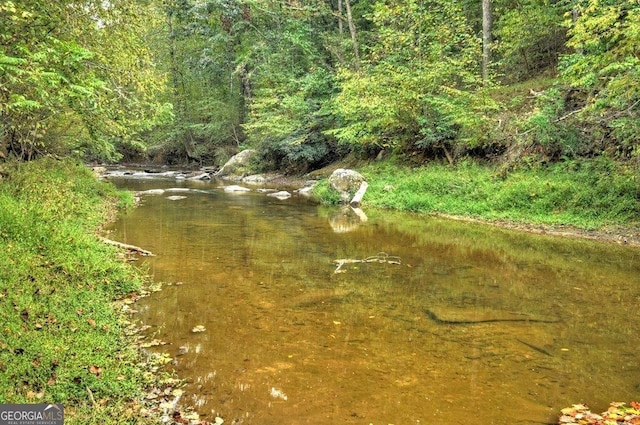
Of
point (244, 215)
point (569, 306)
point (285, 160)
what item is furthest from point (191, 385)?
point (285, 160)

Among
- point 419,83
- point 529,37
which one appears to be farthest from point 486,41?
point 419,83

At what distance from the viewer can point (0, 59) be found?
182 inches

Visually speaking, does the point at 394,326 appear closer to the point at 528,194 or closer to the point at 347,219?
the point at 347,219

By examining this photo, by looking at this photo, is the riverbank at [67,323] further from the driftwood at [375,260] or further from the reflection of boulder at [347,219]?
the reflection of boulder at [347,219]

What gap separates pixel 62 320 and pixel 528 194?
43.8ft

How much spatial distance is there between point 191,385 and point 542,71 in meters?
21.6

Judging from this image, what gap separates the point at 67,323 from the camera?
5.25m

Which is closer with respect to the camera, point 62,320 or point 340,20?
point 62,320

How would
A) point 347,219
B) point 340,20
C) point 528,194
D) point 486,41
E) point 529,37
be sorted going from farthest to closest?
point 340,20 < point 486,41 < point 529,37 < point 347,219 < point 528,194

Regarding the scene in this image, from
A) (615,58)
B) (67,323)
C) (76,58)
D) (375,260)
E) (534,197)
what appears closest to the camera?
(67,323)

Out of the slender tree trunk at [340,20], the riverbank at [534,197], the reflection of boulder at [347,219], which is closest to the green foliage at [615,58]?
the riverbank at [534,197]

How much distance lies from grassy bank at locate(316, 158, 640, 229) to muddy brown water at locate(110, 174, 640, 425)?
77.2 inches

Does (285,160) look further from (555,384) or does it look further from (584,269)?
(555,384)

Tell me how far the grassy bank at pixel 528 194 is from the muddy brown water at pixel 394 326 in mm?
1961
